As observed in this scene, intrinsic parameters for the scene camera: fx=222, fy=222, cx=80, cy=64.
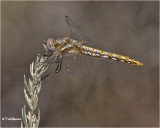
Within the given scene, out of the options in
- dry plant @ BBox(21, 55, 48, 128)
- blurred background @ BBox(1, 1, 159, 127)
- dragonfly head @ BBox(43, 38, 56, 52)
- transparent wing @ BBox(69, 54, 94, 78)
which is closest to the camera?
dry plant @ BBox(21, 55, 48, 128)

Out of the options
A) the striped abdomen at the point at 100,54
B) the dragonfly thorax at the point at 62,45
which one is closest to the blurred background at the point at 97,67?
the striped abdomen at the point at 100,54

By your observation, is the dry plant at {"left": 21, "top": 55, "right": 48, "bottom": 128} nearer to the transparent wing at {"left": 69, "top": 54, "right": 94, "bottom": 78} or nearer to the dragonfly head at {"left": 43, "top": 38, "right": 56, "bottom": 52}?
the dragonfly head at {"left": 43, "top": 38, "right": 56, "bottom": 52}

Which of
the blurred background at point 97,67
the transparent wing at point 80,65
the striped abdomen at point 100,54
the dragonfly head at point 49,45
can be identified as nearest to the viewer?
the dragonfly head at point 49,45

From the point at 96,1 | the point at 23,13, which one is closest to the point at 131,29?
the point at 96,1

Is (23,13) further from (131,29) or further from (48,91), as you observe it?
(131,29)

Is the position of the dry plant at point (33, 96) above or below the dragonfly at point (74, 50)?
below

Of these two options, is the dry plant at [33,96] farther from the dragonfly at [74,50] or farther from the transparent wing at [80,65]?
the transparent wing at [80,65]

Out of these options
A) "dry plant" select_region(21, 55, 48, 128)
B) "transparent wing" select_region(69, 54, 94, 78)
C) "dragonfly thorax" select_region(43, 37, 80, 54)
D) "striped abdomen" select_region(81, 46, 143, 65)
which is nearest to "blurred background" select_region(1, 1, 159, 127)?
"striped abdomen" select_region(81, 46, 143, 65)
